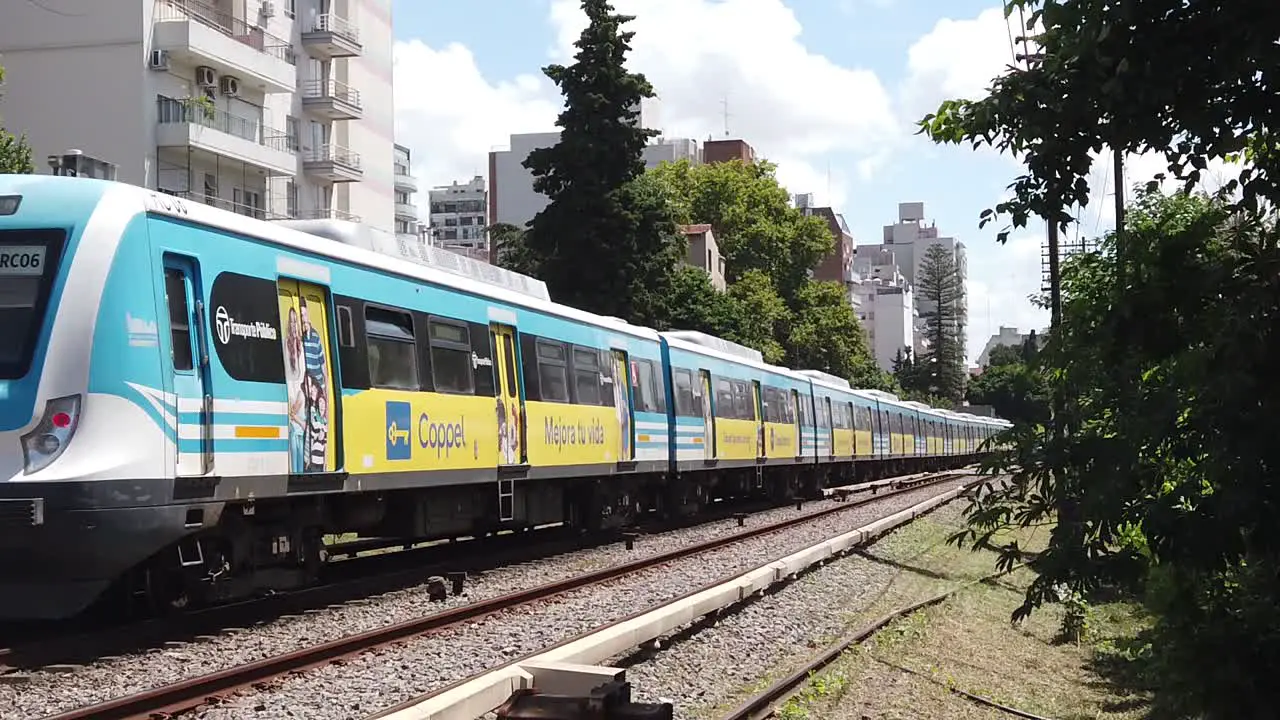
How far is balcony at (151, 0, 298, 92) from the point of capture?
3647 centimetres

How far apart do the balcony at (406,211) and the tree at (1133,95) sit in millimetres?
94161

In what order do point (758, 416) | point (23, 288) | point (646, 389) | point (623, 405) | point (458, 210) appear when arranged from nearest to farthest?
point (23, 288)
point (623, 405)
point (646, 389)
point (758, 416)
point (458, 210)

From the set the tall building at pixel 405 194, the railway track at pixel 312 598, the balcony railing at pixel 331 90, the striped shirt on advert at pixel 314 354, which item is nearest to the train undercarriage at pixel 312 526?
the railway track at pixel 312 598

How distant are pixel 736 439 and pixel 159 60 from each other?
20549mm

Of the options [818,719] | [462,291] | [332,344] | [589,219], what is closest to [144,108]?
[589,219]

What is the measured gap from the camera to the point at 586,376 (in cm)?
1788

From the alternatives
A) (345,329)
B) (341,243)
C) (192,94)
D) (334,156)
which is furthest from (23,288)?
(334,156)

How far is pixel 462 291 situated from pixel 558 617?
167 inches

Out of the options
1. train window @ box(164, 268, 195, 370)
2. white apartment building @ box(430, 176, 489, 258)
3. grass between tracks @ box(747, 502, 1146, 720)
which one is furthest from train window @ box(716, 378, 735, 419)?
white apartment building @ box(430, 176, 489, 258)

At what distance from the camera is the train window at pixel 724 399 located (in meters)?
25.2

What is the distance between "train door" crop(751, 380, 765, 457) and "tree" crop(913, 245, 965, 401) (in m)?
102

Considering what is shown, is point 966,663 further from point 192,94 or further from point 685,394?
point 192,94

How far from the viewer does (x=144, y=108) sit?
119 ft

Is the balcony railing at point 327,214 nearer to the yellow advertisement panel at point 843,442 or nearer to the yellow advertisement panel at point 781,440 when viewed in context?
the yellow advertisement panel at point 843,442
